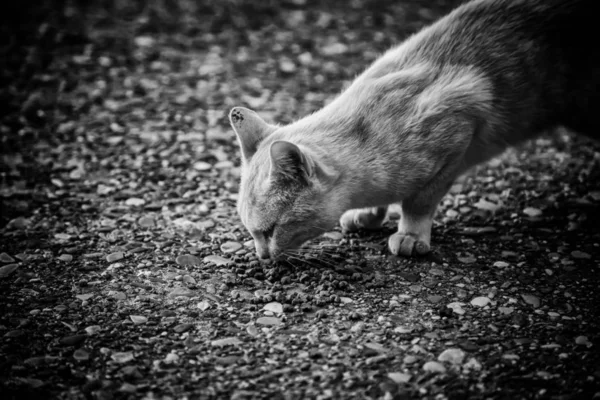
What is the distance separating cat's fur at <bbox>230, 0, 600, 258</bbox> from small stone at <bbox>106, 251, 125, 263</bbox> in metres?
0.89

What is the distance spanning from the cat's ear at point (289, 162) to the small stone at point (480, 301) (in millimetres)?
1115

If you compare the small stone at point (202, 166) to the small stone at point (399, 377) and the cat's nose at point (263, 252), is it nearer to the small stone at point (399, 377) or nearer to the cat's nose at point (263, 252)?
the cat's nose at point (263, 252)

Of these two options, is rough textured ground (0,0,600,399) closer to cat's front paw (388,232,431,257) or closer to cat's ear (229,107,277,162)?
cat's front paw (388,232,431,257)

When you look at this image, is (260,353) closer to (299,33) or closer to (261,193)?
(261,193)

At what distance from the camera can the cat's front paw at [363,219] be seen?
3687mm

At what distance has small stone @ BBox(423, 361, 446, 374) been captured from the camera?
98.7 inches

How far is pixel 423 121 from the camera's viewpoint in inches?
125

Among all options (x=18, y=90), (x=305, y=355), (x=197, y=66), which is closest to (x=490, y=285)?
(x=305, y=355)

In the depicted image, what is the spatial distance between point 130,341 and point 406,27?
509cm

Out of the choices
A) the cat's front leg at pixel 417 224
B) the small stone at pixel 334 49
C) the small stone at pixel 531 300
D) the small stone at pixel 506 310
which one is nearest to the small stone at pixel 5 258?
the cat's front leg at pixel 417 224

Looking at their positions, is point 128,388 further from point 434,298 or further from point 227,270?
point 434,298

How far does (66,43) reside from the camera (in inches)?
247

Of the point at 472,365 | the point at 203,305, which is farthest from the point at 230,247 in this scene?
the point at 472,365

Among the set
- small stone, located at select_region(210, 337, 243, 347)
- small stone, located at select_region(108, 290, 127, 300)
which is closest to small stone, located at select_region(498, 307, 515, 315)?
small stone, located at select_region(210, 337, 243, 347)
